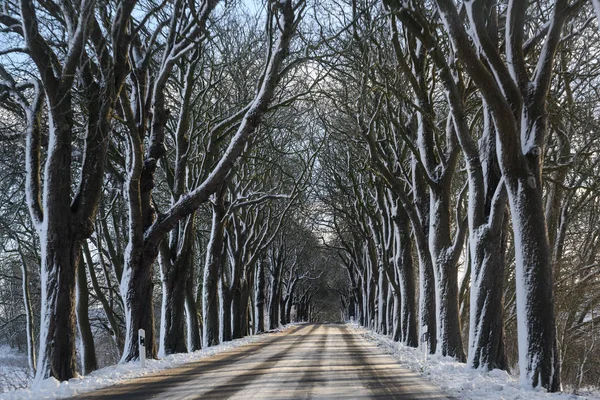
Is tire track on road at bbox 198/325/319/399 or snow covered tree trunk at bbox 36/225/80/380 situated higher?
snow covered tree trunk at bbox 36/225/80/380

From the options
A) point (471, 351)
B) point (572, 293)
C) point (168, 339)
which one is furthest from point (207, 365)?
point (572, 293)

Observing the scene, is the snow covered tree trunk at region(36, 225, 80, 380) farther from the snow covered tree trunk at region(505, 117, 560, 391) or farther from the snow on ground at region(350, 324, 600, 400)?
the snow covered tree trunk at region(505, 117, 560, 391)

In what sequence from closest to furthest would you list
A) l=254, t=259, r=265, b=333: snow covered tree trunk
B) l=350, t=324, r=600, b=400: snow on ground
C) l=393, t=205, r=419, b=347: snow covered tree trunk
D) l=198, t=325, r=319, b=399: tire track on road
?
l=350, t=324, r=600, b=400: snow on ground → l=198, t=325, r=319, b=399: tire track on road → l=393, t=205, r=419, b=347: snow covered tree trunk → l=254, t=259, r=265, b=333: snow covered tree trunk

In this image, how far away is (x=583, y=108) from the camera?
1269cm

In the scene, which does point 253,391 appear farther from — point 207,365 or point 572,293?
point 572,293

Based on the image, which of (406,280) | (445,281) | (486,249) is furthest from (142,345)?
(406,280)

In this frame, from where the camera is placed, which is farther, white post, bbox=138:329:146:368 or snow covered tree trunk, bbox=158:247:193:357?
snow covered tree trunk, bbox=158:247:193:357

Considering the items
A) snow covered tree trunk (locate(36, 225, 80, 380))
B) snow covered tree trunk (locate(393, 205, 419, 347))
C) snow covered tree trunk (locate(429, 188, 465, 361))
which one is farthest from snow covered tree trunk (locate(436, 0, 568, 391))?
snow covered tree trunk (locate(393, 205, 419, 347))

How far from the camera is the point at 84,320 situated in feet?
50.7

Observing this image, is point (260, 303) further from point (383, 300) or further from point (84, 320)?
point (84, 320)

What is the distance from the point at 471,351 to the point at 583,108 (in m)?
6.80

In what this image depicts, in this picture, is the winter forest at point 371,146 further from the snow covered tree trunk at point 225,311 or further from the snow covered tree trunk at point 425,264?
the snow covered tree trunk at point 225,311

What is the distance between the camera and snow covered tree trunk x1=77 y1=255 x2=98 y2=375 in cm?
1492

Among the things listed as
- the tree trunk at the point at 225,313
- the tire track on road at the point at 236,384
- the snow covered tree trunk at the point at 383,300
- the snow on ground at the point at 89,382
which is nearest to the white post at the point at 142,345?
the snow on ground at the point at 89,382
